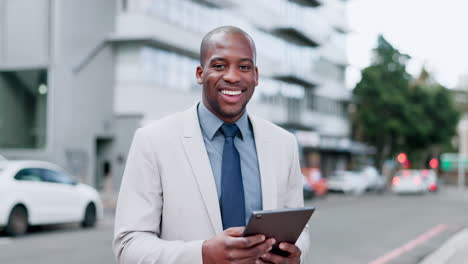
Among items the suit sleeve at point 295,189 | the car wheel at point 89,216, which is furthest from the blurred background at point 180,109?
the suit sleeve at point 295,189

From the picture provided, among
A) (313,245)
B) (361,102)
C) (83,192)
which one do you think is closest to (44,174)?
(83,192)

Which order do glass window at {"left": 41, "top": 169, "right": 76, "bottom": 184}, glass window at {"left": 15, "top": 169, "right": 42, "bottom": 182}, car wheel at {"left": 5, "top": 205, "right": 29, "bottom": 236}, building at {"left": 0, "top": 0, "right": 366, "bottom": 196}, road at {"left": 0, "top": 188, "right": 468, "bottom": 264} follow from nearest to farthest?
road at {"left": 0, "top": 188, "right": 468, "bottom": 264}, car wheel at {"left": 5, "top": 205, "right": 29, "bottom": 236}, glass window at {"left": 15, "top": 169, "right": 42, "bottom": 182}, glass window at {"left": 41, "top": 169, "right": 76, "bottom": 184}, building at {"left": 0, "top": 0, "right": 366, "bottom": 196}

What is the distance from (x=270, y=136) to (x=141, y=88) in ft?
78.9

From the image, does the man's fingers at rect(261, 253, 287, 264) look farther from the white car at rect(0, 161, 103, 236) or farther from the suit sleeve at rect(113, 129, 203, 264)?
the white car at rect(0, 161, 103, 236)

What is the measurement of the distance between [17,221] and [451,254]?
788cm

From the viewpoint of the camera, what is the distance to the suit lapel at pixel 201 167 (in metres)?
2.03

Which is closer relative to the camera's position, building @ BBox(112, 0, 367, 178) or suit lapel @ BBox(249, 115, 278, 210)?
suit lapel @ BBox(249, 115, 278, 210)

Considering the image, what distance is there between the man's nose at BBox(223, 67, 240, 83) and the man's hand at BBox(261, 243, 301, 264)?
572 mm

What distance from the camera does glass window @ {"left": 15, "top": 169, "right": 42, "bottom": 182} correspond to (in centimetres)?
1211

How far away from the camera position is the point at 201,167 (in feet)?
6.80

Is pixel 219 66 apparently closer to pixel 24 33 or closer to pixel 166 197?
pixel 166 197

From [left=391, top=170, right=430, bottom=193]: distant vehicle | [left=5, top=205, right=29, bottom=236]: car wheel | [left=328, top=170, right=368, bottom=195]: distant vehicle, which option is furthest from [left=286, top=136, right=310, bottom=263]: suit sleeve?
[left=391, top=170, right=430, bottom=193]: distant vehicle

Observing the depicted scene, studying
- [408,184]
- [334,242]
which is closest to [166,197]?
[334,242]

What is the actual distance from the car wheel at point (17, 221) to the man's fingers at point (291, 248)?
1052 centimetres
